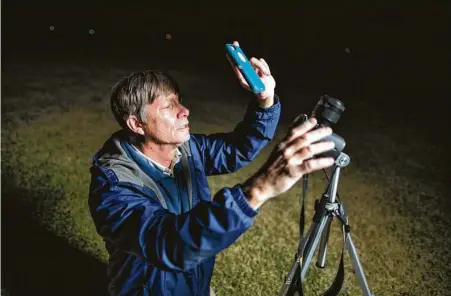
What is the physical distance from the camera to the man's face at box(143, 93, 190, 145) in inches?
58.7

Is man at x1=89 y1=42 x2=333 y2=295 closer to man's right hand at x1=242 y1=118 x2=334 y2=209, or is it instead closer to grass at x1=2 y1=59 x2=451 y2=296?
man's right hand at x1=242 y1=118 x2=334 y2=209

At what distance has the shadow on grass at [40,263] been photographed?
230 cm

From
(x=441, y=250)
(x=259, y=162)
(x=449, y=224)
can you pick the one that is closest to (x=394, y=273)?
(x=441, y=250)

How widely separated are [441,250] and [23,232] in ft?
7.55

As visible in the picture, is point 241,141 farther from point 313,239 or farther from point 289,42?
point 289,42

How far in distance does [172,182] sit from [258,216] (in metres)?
1.36

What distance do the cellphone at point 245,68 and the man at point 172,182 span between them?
0.25 ft

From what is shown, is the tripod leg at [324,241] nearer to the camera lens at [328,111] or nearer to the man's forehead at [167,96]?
the camera lens at [328,111]

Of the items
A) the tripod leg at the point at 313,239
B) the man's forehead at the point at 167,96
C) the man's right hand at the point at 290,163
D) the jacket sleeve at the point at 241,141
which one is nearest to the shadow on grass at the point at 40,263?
the jacket sleeve at the point at 241,141

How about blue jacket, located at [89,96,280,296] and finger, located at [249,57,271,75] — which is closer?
blue jacket, located at [89,96,280,296]

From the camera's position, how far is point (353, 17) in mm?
4992

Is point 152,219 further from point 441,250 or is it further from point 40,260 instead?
point 441,250

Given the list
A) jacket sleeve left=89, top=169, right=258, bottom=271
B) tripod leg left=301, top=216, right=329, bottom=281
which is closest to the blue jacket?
jacket sleeve left=89, top=169, right=258, bottom=271

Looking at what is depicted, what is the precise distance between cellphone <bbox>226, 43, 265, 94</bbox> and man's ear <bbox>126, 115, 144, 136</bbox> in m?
0.37
